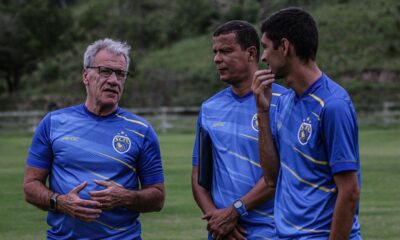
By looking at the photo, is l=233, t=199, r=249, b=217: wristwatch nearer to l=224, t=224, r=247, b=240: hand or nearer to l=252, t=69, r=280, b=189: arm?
l=224, t=224, r=247, b=240: hand

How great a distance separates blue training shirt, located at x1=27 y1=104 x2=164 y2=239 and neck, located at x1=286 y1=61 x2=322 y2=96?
142 centimetres

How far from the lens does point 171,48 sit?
77188 mm

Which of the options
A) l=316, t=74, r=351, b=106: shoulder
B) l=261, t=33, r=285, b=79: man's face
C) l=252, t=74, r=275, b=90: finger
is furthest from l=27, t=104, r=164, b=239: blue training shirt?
l=316, t=74, r=351, b=106: shoulder

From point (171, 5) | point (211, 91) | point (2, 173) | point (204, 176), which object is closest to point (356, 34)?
point (211, 91)

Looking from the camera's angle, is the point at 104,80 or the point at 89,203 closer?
the point at 89,203

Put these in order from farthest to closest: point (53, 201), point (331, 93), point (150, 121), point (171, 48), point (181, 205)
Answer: point (171, 48)
point (150, 121)
point (181, 205)
point (53, 201)
point (331, 93)

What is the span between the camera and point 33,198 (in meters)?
6.36

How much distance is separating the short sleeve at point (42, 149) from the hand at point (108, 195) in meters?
0.42

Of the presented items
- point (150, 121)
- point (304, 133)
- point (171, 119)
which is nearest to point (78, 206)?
point (304, 133)

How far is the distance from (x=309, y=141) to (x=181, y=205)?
11.5 meters

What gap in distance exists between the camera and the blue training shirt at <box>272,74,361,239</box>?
5.07 metres

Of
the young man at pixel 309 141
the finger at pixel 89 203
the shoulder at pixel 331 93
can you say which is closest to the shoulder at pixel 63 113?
the finger at pixel 89 203

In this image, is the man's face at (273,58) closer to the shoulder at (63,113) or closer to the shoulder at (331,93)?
the shoulder at (331,93)

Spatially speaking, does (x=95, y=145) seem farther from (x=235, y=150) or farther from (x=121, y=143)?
(x=235, y=150)
